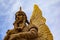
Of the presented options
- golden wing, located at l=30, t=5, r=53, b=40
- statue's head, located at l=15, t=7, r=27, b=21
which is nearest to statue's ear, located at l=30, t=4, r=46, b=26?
golden wing, located at l=30, t=5, r=53, b=40

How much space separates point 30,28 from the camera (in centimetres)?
1201

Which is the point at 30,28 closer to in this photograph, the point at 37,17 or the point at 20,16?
the point at 20,16

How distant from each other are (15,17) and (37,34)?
1.26 meters

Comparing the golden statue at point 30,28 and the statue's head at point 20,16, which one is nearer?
the golden statue at point 30,28

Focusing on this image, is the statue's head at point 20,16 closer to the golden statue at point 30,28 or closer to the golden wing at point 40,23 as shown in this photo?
the golden statue at point 30,28

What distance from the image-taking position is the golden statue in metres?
11.6

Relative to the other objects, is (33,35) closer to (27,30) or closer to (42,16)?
(27,30)

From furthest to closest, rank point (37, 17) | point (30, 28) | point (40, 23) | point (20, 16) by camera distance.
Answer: point (37, 17)
point (40, 23)
point (20, 16)
point (30, 28)

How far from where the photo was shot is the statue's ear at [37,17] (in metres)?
13.1

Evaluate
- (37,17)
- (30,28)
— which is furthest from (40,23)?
(30,28)

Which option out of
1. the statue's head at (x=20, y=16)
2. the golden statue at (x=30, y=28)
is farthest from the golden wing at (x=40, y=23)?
the statue's head at (x=20, y=16)

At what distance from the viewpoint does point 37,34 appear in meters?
12.1

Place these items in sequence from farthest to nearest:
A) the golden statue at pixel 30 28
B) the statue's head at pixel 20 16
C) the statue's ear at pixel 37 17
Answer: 1. the statue's ear at pixel 37 17
2. the statue's head at pixel 20 16
3. the golden statue at pixel 30 28

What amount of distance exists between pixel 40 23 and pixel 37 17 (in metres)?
0.45
